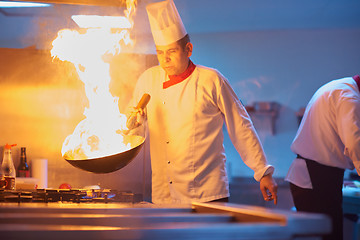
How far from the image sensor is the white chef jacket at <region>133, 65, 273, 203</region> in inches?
80.0

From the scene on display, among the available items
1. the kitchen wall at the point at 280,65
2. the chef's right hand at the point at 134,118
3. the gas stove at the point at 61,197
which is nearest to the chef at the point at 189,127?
the chef's right hand at the point at 134,118

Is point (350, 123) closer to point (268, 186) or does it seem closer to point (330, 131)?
point (330, 131)

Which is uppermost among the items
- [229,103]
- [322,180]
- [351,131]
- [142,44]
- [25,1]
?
[142,44]

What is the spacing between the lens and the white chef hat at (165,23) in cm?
217

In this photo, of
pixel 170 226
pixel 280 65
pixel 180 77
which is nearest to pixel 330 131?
pixel 180 77

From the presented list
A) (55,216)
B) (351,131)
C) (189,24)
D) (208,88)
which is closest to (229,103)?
(208,88)

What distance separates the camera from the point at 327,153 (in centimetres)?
233

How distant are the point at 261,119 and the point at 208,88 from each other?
317 cm

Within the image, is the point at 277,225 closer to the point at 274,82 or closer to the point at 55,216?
the point at 55,216

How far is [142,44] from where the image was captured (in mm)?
5285

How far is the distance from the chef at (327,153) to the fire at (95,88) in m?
1.07

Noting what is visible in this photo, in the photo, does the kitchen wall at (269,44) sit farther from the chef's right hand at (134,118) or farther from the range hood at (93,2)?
the chef's right hand at (134,118)

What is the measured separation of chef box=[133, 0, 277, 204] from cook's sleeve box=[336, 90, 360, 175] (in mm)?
524

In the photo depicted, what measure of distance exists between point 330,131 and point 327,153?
0.13 metres
